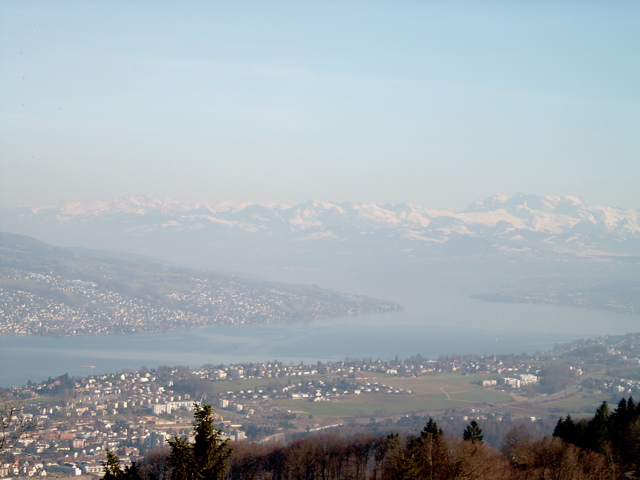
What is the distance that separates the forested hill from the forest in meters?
36.5

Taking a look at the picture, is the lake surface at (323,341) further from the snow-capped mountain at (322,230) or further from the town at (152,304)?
the snow-capped mountain at (322,230)

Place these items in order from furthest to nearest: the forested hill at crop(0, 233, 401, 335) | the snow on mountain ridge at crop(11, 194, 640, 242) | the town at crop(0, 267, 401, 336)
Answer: the snow on mountain ridge at crop(11, 194, 640, 242), the forested hill at crop(0, 233, 401, 335), the town at crop(0, 267, 401, 336)

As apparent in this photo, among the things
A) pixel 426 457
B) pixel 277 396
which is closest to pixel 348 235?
pixel 277 396

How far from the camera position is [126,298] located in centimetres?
6000

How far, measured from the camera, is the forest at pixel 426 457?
5.36m

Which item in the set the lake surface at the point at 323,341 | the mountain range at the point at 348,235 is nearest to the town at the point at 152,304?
the lake surface at the point at 323,341

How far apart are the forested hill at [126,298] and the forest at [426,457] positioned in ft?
120

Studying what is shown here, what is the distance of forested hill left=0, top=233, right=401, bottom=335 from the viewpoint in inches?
2016

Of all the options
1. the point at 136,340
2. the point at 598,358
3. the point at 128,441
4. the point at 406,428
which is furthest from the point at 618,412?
the point at 136,340

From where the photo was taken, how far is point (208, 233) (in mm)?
150625

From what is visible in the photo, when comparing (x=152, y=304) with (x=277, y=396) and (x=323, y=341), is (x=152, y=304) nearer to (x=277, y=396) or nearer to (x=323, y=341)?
(x=323, y=341)

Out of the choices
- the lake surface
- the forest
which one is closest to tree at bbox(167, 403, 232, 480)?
the forest

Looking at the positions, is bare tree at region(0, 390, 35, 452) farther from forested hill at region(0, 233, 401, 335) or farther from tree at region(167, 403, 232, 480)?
forested hill at region(0, 233, 401, 335)

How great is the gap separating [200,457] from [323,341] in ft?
146
